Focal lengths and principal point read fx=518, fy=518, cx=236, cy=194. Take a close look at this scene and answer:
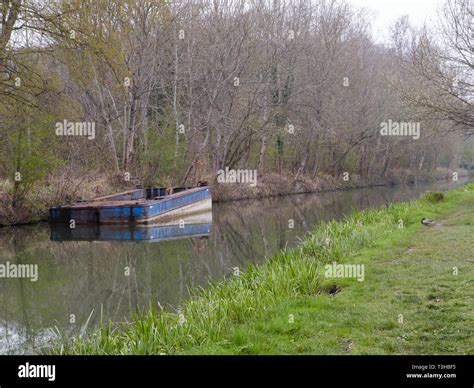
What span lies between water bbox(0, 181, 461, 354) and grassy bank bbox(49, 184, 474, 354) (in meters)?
1.76

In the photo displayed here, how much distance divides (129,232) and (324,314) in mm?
13607

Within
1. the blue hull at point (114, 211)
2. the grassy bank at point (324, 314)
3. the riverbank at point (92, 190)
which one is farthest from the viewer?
the riverbank at point (92, 190)

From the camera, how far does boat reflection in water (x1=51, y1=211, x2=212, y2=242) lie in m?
18.4

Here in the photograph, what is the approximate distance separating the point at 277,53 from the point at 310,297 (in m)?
28.8

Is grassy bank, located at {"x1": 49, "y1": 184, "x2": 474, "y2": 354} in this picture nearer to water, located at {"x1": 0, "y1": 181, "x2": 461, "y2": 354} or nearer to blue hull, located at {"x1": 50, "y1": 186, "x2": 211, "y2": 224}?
water, located at {"x1": 0, "y1": 181, "x2": 461, "y2": 354}

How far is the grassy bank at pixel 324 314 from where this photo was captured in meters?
5.59

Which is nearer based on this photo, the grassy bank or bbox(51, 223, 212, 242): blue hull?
the grassy bank

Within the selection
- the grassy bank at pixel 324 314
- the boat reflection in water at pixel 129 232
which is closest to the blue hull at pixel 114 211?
the boat reflection in water at pixel 129 232

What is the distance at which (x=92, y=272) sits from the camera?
1308cm

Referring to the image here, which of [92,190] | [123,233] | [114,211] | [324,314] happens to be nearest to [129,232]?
[123,233]

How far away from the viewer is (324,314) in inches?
262

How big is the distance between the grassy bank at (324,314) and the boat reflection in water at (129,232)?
860 centimetres

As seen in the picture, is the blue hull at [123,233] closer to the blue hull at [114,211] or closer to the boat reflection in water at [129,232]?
the boat reflection in water at [129,232]

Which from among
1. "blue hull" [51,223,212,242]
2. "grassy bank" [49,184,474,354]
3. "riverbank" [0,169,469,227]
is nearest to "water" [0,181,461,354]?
"blue hull" [51,223,212,242]
